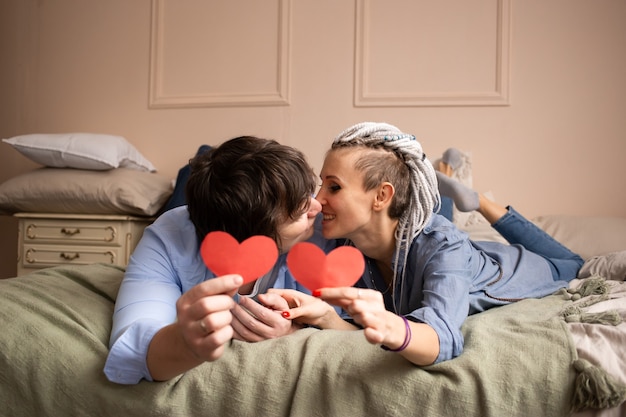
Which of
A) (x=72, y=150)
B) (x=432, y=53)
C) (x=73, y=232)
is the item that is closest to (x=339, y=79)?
(x=432, y=53)

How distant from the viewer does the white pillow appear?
9.13 ft

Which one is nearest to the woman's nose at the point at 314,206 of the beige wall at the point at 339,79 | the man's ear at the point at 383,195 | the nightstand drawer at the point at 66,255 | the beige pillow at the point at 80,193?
the man's ear at the point at 383,195

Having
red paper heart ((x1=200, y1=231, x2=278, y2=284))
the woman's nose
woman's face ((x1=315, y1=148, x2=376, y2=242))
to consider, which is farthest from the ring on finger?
woman's face ((x1=315, y1=148, x2=376, y2=242))

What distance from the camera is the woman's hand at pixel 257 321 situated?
3.12 ft

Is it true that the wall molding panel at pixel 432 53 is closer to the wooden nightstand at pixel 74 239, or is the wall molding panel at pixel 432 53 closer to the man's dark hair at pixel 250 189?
the wooden nightstand at pixel 74 239

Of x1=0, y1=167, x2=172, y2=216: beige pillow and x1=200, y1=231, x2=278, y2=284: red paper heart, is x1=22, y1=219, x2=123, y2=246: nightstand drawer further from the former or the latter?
x1=200, y1=231, x2=278, y2=284: red paper heart

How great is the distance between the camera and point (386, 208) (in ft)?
4.22

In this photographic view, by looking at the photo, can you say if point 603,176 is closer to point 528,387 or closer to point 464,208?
point 464,208

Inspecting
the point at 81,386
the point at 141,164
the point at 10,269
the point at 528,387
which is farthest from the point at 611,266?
the point at 10,269

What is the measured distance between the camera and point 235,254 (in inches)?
28.8

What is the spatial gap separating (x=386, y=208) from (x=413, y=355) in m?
0.52

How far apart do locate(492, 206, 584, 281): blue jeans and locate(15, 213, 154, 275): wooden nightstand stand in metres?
1.87

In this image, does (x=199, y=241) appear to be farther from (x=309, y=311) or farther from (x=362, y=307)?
(x=362, y=307)

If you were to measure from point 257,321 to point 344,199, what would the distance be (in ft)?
1.24
